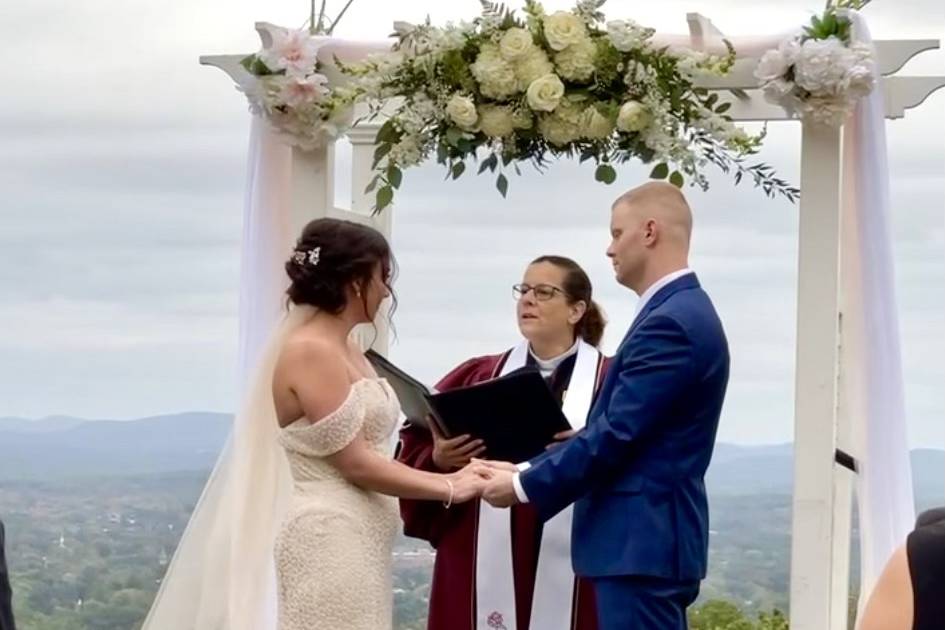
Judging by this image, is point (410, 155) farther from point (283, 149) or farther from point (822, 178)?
point (822, 178)

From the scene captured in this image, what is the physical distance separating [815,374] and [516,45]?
4.30ft

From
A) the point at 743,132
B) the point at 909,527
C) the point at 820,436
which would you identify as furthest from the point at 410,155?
the point at 909,527

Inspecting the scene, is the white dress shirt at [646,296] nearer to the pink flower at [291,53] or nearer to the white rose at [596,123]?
the white rose at [596,123]

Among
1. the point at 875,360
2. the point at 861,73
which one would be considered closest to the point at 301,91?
the point at 861,73

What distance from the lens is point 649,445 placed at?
463 centimetres

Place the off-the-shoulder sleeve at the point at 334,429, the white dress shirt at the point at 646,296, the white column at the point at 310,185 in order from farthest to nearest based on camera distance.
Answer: the white column at the point at 310,185 → the white dress shirt at the point at 646,296 → the off-the-shoulder sleeve at the point at 334,429

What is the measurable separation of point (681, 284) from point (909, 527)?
1.18m

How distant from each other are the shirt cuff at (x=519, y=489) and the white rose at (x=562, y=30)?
1.29 metres

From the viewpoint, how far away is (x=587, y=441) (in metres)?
4.62

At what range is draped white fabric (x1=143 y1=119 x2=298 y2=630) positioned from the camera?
5.23m

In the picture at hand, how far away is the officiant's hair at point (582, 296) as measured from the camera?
17.9 feet

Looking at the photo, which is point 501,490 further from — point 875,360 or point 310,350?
point 875,360

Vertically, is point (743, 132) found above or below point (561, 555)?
above

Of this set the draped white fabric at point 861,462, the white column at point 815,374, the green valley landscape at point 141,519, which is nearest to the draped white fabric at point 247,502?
the draped white fabric at point 861,462
